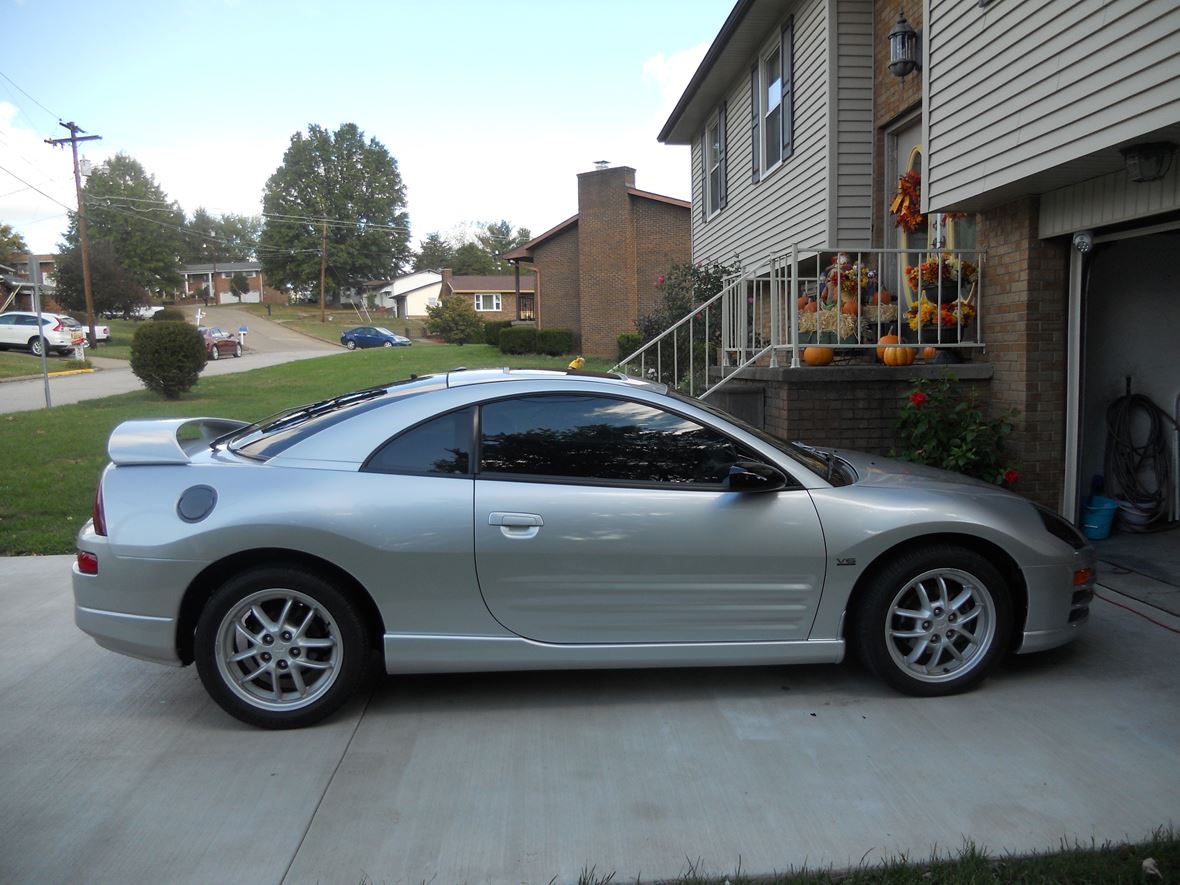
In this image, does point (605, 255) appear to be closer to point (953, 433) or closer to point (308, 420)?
point (953, 433)

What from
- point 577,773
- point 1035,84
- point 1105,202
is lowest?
point 577,773

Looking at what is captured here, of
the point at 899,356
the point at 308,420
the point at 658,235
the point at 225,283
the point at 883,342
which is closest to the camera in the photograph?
the point at 308,420

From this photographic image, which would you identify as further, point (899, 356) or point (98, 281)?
point (98, 281)

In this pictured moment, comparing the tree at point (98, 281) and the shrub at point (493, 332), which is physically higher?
the tree at point (98, 281)

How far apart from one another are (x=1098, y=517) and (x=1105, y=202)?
239cm

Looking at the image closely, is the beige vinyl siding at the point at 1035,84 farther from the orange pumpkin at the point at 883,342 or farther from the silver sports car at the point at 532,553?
the silver sports car at the point at 532,553

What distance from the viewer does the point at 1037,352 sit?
6.98 meters

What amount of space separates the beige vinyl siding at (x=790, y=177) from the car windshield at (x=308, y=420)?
553cm

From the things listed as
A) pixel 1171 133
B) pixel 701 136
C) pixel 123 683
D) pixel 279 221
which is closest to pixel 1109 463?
pixel 1171 133

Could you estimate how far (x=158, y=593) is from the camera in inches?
155

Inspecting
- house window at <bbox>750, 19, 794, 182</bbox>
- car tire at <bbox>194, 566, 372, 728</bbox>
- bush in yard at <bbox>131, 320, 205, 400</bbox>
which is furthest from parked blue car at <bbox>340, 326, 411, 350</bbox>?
car tire at <bbox>194, 566, 372, 728</bbox>

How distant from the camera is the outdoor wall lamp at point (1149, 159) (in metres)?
5.32

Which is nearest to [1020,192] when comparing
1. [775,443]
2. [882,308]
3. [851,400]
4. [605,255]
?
[882,308]

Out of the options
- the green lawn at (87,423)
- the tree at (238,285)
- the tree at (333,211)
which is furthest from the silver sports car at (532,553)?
the tree at (238,285)
